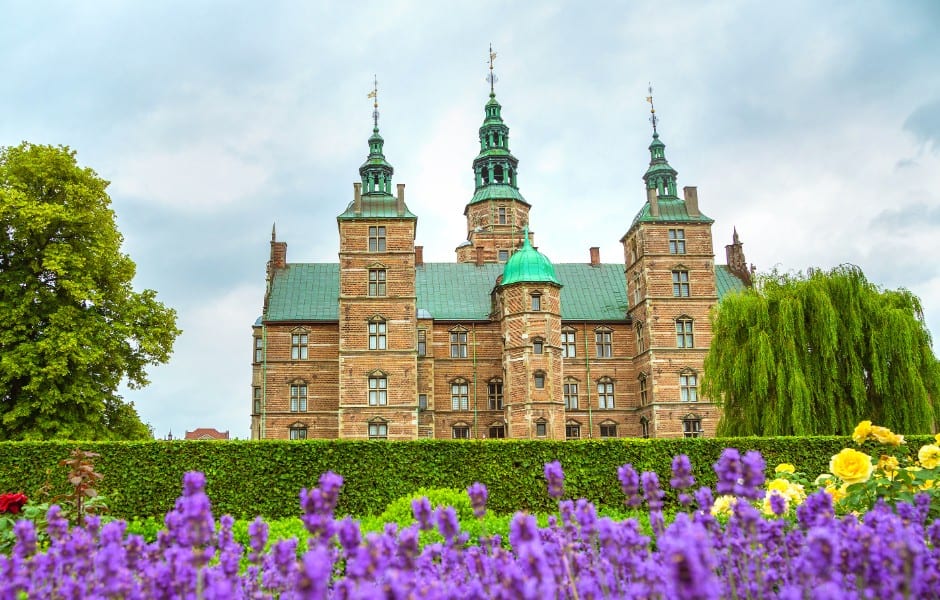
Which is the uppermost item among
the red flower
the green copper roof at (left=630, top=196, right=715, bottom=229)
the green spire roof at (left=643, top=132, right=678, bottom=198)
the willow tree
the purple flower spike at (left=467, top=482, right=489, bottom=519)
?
the green spire roof at (left=643, top=132, right=678, bottom=198)

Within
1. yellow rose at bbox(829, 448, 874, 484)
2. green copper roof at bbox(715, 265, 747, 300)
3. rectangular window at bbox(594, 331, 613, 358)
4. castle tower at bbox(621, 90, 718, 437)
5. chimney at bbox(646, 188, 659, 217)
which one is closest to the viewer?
yellow rose at bbox(829, 448, 874, 484)

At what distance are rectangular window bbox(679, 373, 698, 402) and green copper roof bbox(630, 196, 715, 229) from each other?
809 cm

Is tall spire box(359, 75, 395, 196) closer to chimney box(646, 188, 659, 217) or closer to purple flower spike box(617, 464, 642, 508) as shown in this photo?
chimney box(646, 188, 659, 217)

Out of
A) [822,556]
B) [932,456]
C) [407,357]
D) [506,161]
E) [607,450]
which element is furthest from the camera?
[506,161]

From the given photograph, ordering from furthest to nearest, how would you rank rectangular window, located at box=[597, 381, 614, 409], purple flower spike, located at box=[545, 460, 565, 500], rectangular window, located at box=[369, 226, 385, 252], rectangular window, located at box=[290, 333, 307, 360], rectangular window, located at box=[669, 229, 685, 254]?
rectangular window, located at box=[597, 381, 614, 409]
rectangular window, located at box=[669, 229, 685, 254]
rectangular window, located at box=[290, 333, 307, 360]
rectangular window, located at box=[369, 226, 385, 252]
purple flower spike, located at box=[545, 460, 565, 500]

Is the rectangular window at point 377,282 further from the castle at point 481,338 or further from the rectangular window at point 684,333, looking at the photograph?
the rectangular window at point 684,333

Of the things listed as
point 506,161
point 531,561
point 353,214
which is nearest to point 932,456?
point 531,561

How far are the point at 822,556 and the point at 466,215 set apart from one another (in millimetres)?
54000

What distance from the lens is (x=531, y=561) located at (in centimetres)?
318

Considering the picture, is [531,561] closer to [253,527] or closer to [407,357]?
[253,527]

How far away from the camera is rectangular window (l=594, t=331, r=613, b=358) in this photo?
4198cm

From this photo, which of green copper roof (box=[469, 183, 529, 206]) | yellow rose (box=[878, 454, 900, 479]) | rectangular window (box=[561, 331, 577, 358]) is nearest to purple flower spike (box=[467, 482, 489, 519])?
yellow rose (box=[878, 454, 900, 479])

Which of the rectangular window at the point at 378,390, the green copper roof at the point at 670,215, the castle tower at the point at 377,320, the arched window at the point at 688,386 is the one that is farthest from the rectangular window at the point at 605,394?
the rectangular window at the point at 378,390

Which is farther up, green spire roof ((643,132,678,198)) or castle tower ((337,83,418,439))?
green spire roof ((643,132,678,198))
